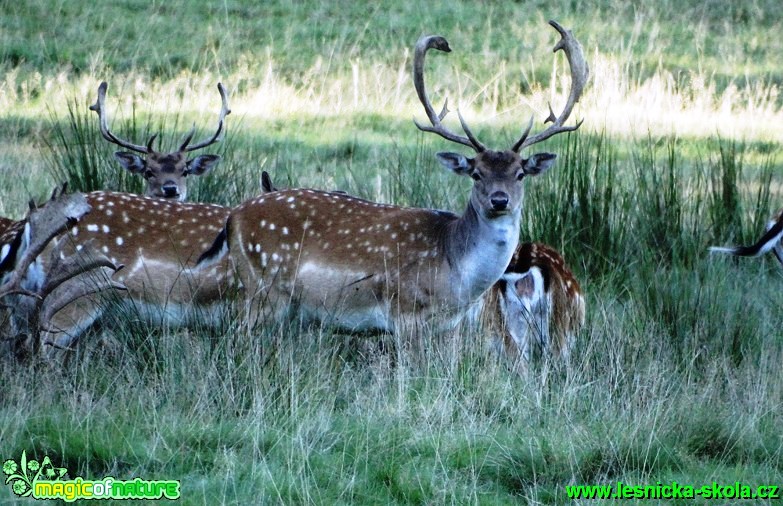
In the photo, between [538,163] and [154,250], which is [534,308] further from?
[154,250]

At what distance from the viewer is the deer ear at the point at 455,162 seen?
603 centimetres

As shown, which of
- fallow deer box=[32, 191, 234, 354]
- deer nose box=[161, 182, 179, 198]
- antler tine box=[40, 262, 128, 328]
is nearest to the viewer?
antler tine box=[40, 262, 128, 328]

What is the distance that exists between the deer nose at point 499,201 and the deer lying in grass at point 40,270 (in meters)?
1.59

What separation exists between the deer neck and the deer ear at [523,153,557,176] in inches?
9.5

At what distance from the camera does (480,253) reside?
5.80 m

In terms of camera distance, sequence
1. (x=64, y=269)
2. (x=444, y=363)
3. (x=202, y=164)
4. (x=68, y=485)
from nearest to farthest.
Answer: (x=68, y=485) → (x=64, y=269) → (x=444, y=363) → (x=202, y=164)

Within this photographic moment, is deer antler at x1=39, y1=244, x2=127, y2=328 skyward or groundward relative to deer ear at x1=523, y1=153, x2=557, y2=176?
groundward

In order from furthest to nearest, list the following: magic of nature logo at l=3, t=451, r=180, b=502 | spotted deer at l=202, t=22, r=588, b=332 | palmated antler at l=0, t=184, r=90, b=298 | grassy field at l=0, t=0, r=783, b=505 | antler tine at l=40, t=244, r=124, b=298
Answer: spotted deer at l=202, t=22, r=588, b=332
antler tine at l=40, t=244, r=124, b=298
palmated antler at l=0, t=184, r=90, b=298
grassy field at l=0, t=0, r=783, b=505
magic of nature logo at l=3, t=451, r=180, b=502

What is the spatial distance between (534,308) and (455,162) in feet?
2.51

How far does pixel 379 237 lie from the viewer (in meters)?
6.00

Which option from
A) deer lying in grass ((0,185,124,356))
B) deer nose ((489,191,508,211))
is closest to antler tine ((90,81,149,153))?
deer lying in grass ((0,185,124,356))

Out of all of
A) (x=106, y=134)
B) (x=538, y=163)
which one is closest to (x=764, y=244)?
(x=538, y=163)

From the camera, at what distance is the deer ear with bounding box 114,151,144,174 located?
750cm

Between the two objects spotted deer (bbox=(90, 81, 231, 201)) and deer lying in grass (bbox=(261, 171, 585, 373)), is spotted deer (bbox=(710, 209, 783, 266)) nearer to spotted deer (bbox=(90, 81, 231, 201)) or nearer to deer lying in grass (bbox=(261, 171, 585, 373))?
deer lying in grass (bbox=(261, 171, 585, 373))
